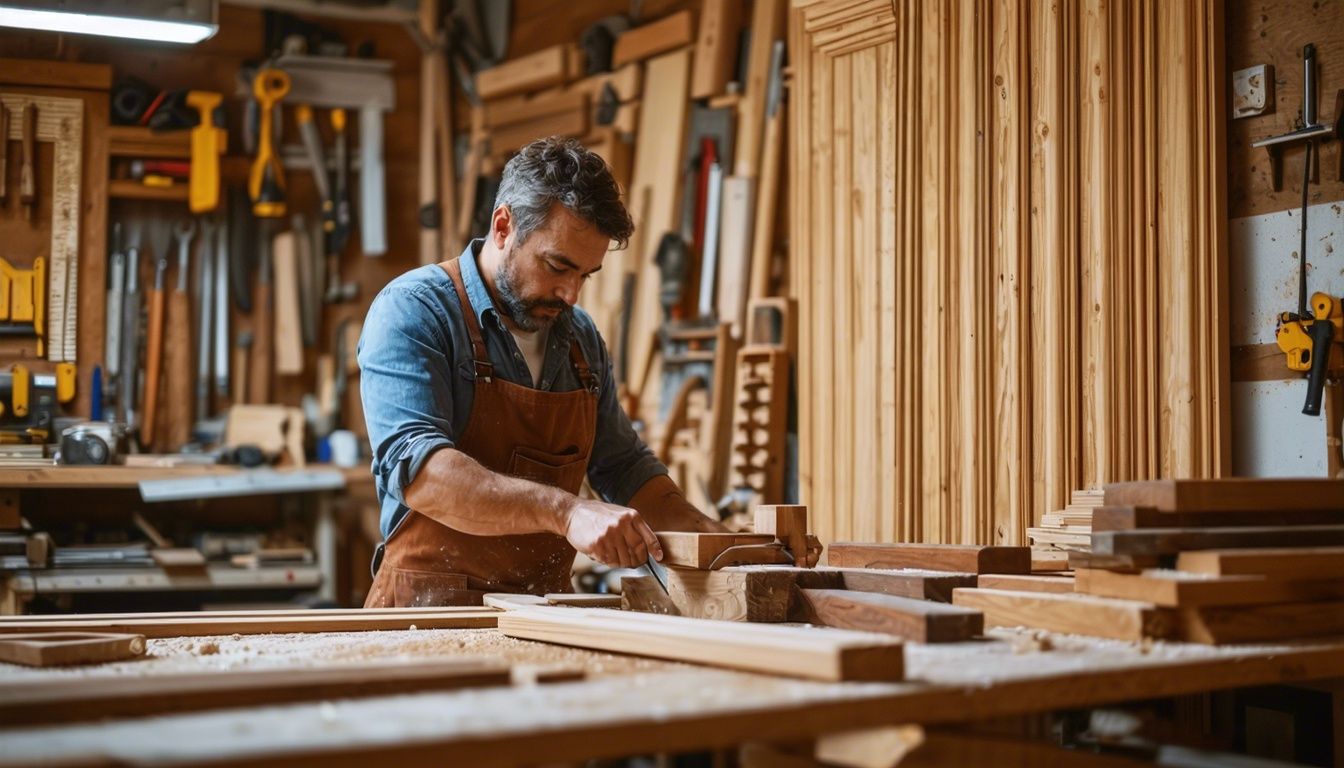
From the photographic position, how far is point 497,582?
3447 millimetres

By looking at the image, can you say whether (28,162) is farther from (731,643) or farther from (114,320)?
(731,643)

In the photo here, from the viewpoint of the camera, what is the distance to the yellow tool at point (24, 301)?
20.6 ft

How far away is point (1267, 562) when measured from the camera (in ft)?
7.70

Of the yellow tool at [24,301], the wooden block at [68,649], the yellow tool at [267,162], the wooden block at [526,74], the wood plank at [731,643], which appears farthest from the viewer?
the yellow tool at [267,162]

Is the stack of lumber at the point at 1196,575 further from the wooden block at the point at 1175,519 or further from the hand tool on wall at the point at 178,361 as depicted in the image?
the hand tool on wall at the point at 178,361

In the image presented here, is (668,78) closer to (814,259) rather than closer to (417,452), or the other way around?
(814,259)

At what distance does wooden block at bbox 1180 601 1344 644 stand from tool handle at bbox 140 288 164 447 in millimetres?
5583

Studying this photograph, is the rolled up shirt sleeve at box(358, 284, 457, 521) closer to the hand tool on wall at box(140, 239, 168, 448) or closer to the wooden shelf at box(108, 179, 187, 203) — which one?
the hand tool on wall at box(140, 239, 168, 448)

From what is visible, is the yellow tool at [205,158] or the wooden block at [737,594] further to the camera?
the yellow tool at [205,158]

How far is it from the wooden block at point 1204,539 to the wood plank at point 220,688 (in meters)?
1.11

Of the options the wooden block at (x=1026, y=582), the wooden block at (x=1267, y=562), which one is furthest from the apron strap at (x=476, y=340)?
the wooden block at (x=1267, y=562)

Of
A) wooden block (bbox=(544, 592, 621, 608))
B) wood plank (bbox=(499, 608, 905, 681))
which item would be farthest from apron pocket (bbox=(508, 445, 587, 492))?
→ wood plank (bbox=(499, 608, 905, 681))

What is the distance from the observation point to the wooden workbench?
1.40m

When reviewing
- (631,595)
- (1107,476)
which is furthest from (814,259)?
(631,595)
